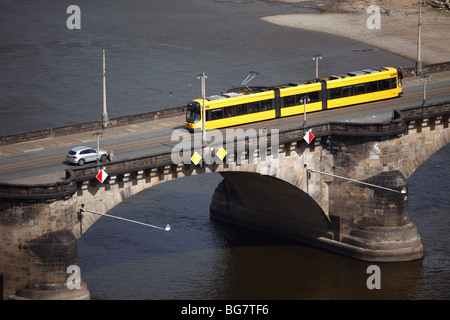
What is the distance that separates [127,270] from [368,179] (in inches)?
716

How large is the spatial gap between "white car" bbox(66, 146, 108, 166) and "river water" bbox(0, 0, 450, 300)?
873cm

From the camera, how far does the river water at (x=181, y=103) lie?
75000 mm

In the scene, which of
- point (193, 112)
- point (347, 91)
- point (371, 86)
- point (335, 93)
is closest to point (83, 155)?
point (193, 112)

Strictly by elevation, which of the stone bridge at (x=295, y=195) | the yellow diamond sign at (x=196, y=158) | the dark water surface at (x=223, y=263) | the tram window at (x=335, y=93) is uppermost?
the tram window at (x=335, y=93)

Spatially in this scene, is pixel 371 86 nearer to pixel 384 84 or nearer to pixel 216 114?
pixel 384 84

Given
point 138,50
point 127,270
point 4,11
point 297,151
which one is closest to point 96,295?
point 127,270

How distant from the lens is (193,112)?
252 feet

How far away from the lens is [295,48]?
136 metres

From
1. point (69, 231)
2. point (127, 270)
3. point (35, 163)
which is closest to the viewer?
point (69, 231)

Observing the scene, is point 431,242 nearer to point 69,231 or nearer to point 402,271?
point 402,271

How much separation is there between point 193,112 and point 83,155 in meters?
10.4

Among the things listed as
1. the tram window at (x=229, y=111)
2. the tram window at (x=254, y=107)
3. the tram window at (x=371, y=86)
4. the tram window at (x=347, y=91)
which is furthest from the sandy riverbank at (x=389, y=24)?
the tram window at (x=229, y=111)

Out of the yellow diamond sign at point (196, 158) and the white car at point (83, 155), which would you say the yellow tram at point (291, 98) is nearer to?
the yellow diamond sign at point (196, 158)

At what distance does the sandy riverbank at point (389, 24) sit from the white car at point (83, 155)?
6395 cm
